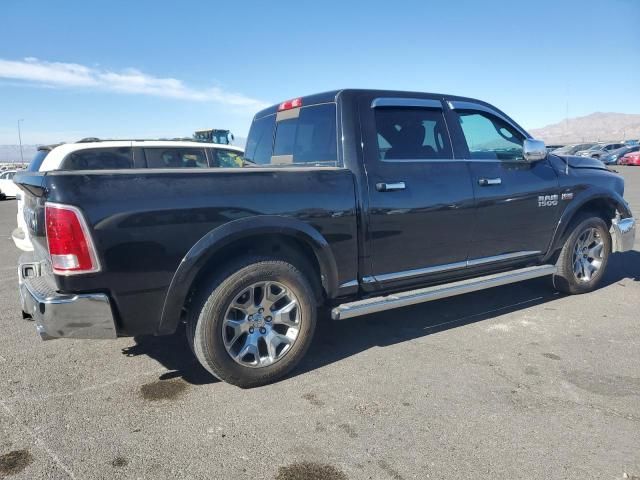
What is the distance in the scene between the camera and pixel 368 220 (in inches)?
142

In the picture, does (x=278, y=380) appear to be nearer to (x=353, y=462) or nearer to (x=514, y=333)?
(x=353, y=462)

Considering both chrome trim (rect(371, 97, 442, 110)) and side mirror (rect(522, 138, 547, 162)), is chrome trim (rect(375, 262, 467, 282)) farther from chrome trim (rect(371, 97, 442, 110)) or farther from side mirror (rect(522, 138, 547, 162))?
chrome trim (rect(371, 97, 442, 110))

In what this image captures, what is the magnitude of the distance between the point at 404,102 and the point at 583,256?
2.73 m

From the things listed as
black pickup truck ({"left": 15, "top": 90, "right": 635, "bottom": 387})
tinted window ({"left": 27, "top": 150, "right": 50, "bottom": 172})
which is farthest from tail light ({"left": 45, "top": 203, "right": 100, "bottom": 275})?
tinted window ({"left": 27, "top": 150, "right": 50, "bottom": 172})

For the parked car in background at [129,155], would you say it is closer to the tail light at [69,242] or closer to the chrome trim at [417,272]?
the chrome trim at [417,272]

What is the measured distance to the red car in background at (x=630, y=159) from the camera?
115ft

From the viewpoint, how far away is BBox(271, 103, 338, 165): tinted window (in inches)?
153

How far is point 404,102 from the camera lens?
161 inches

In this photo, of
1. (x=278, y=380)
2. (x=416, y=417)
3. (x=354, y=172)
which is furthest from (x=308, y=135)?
(x=416, y=417)

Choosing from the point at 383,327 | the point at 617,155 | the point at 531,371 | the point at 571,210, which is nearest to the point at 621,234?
the point at 571,210

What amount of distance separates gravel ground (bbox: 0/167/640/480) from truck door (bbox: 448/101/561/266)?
2.38 feet

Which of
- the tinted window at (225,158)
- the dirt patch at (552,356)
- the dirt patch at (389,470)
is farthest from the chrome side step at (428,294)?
the tinted window at (225,158)

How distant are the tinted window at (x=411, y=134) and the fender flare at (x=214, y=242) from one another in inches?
37.3

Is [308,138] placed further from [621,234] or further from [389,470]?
[621,234]
